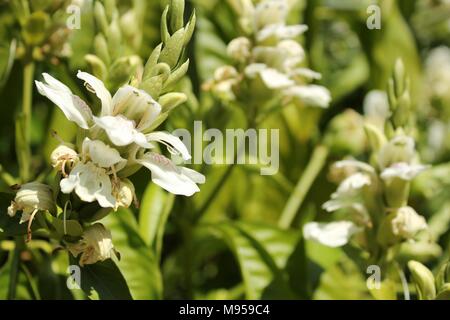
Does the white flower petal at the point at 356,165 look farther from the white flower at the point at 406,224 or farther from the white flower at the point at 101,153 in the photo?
the white flower at the point at 101,153

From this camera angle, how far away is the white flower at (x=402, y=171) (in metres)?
0.99

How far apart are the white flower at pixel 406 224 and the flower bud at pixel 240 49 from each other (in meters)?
0.31

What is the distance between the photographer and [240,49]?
1.11m

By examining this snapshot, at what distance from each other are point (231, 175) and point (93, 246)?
0.62 meters

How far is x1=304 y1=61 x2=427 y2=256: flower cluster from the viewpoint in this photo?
39.2 inches

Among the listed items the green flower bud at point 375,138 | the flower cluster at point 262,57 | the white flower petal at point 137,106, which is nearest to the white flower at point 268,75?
the flower cluster at point 262,57

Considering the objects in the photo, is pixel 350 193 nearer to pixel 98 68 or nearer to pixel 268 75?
pixel 268 75

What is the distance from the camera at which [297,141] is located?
1511 millimetres

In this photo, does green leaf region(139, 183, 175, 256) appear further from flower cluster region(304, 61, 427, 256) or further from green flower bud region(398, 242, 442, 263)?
green flower bud region(398, 242, 442, 263)

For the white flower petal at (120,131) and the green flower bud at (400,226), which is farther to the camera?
the green flower bud at (400,226)

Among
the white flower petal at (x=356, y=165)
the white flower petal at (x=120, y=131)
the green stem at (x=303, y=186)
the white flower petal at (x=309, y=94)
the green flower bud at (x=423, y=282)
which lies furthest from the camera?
the green stem at (x=303, y=186)

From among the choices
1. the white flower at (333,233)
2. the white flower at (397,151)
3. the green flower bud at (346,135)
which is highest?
the white flower at (397,151)
